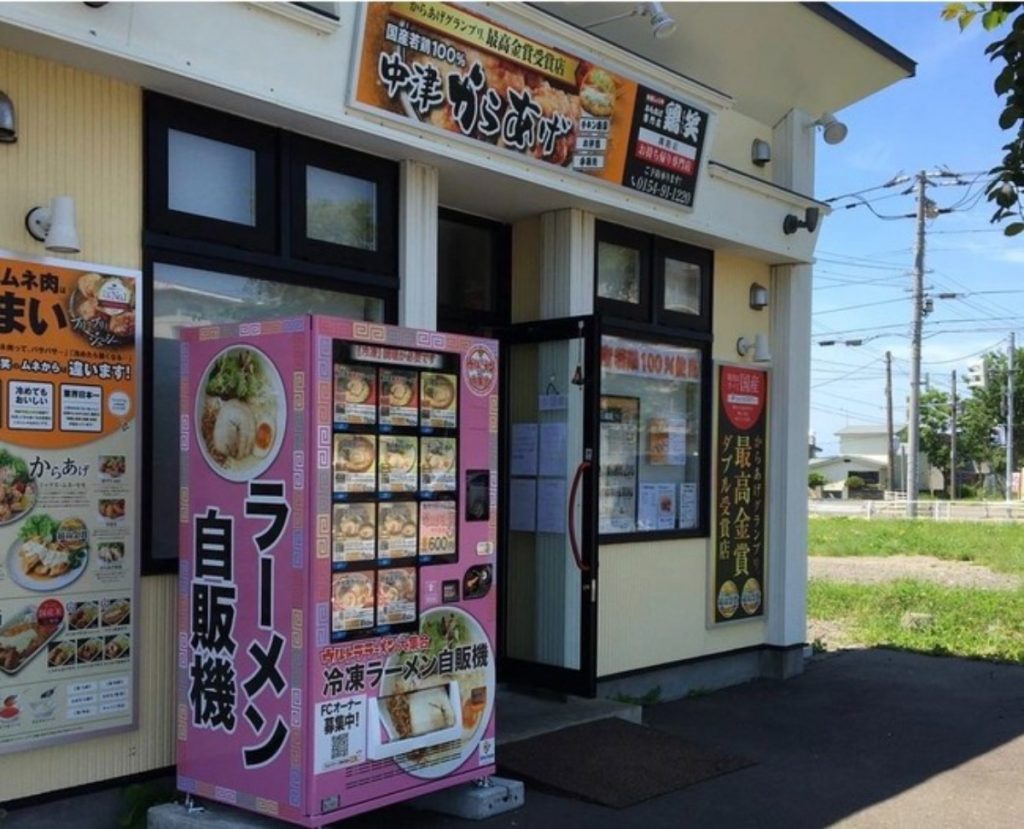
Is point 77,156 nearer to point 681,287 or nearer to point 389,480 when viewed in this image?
point 389,480

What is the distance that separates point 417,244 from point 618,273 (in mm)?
2159

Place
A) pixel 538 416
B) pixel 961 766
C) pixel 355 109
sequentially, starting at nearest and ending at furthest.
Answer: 1. pixel 355 109
2. pixel 961 766
3. pixel 538 416

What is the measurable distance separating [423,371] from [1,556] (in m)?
1.97

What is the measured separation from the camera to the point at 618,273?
7625 millimetres

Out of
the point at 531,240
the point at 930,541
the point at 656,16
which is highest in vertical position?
the point at 656,16

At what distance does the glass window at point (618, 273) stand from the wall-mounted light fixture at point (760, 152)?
176 centimetres

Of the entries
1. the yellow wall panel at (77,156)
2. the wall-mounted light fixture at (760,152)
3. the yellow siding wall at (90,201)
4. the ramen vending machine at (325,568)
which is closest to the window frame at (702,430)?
the wall-mounted light fixture at (760,152)

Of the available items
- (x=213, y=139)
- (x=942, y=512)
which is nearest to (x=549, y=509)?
(x=213, y=139)

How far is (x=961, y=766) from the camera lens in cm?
625

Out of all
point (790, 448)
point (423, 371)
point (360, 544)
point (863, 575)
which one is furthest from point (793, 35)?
point (863, 575)

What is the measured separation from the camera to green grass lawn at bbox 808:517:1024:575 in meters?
20.4

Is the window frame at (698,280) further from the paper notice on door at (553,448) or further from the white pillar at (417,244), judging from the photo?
the white pillar at (417,244)

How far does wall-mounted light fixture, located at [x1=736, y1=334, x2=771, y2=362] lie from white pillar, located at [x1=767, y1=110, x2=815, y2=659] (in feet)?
0.55

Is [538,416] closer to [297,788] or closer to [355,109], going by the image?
[355,109]
